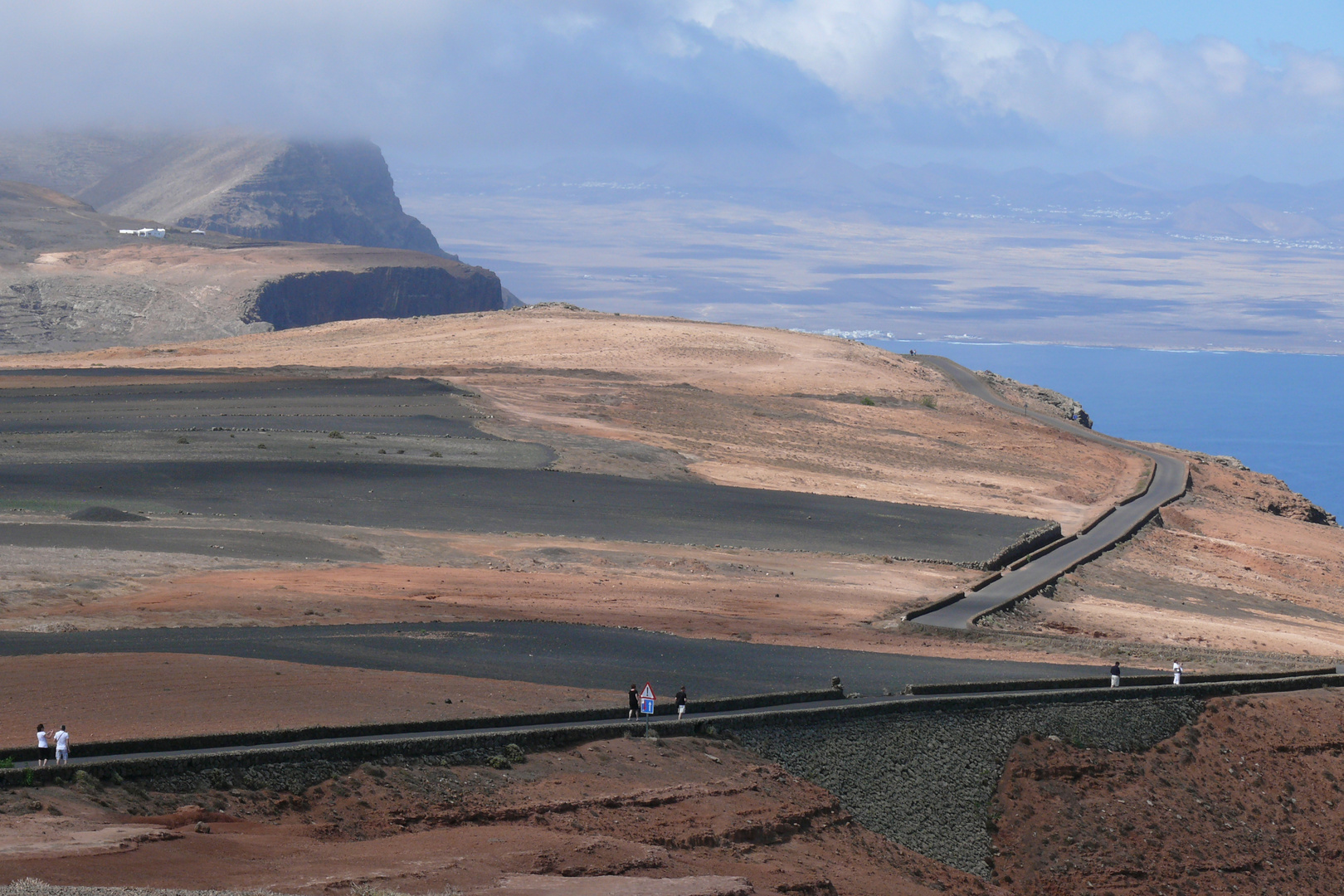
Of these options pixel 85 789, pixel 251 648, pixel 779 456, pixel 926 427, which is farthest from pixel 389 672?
pixel 926 427

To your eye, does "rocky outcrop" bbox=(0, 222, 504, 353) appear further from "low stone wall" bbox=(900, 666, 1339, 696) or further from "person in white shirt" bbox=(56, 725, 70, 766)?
"person in white shirt" bbox=(56, 725, 70, 766)

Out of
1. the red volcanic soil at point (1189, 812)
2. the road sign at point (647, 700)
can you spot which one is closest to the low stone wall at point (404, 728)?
the road sign at point (647, 700)

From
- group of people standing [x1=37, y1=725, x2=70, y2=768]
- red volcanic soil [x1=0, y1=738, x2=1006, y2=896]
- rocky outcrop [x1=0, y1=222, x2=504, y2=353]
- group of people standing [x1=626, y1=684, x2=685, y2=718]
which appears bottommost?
red volcanic soil [x1=0, y1=738, x2=1006, y2=896]

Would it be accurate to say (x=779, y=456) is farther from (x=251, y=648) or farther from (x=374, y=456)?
(x=251, y=648)

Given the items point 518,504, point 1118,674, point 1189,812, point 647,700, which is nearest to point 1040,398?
point 518,504

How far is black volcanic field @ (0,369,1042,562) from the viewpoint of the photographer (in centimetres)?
4269

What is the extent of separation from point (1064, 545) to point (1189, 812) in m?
25.0

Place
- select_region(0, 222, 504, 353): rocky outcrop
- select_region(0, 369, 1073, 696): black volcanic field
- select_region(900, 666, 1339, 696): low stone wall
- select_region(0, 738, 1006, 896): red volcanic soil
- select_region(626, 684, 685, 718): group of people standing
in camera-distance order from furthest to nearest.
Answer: select_region(0, 222, 504, 353): rocky outcrop < select_region(900, 666, 1339, 696): low stone wall < select_region(0, 369, 1073, 696): black volcanic field < select_region(626, 684, 685, 718): group of people standing < select_region(0, 738, 1006, 896): red volcanic soil

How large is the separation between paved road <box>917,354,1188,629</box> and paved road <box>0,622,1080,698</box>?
21.2 ft

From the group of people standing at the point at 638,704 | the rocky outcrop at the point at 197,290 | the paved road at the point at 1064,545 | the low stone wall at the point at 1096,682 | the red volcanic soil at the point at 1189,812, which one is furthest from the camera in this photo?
the rocky outcrop at the point at 197,290

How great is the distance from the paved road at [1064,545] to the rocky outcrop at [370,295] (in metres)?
78.1

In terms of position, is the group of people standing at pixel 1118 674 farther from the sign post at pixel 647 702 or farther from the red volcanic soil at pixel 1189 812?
the sign post at pixel 647 702

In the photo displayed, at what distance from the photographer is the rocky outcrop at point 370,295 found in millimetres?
149500

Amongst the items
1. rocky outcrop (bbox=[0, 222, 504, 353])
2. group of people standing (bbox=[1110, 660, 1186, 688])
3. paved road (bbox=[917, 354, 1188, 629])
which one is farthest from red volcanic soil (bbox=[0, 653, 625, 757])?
rocky outcrop (bbox=[0, 222, 504, 353])
